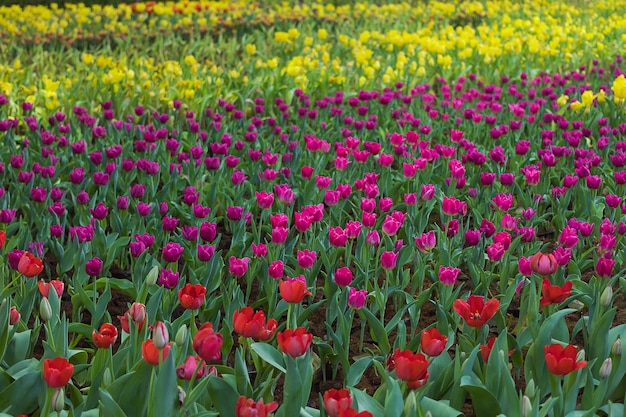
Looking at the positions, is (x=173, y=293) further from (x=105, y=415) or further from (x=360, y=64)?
(x=360, y=64)

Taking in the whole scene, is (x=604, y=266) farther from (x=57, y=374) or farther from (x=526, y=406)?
(x=57, y=374)

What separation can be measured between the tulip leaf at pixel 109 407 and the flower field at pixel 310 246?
2.2 inches

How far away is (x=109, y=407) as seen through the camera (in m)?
1.84

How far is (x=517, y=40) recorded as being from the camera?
8477 mm

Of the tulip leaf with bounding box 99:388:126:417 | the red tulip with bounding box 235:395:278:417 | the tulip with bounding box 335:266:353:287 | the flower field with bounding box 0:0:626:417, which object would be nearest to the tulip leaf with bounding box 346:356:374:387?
the flower field with bounding box 0:0:626:417

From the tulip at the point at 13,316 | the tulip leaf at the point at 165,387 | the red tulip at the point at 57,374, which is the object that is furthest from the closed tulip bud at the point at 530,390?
the tulip at the point at 13,316

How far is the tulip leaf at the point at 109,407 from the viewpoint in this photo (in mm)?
1817

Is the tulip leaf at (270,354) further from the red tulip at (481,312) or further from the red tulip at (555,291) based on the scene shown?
the red tulip at (555,291)

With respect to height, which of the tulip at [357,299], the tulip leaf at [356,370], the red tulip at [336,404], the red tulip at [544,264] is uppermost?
the red tulip at [544,264]

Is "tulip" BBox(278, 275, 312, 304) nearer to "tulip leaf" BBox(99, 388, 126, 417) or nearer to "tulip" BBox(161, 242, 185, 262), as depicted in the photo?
"tulip leaf" BBox(99, 388, 126, 417)

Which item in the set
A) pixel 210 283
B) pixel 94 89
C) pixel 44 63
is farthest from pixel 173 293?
pixel 44 63

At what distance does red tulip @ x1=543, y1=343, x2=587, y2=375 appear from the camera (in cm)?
189

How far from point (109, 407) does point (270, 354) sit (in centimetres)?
58

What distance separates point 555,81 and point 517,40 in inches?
81.3
